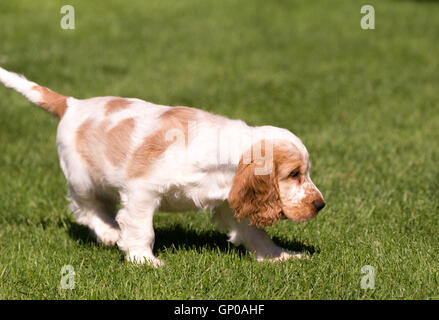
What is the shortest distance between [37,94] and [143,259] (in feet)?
5.14

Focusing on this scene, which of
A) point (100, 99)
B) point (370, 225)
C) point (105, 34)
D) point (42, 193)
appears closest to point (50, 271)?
point (100, 99)

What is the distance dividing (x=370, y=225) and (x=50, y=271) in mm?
2414

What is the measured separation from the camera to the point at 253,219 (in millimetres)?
3742

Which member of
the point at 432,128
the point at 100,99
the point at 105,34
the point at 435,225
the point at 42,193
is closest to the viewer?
the point at 100,99

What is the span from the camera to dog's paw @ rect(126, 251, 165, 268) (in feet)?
12.5

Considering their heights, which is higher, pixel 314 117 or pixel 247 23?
pixel 247 23

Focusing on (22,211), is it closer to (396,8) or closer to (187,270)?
(187,270)

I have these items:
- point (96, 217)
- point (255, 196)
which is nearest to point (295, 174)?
point (255, 196)

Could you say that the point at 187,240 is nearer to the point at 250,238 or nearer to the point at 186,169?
the point at 250,238

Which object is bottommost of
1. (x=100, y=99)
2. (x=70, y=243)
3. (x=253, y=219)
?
(x=70, y=243)

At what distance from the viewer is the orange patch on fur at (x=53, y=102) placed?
14.4ft

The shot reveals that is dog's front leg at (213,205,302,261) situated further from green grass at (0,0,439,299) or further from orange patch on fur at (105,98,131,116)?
orange patch on fur at (105,98,131,116)
